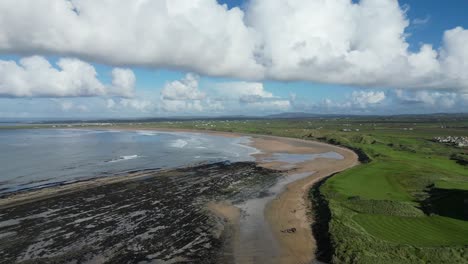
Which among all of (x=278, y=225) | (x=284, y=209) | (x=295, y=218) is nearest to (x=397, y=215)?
(x=295, y=218)

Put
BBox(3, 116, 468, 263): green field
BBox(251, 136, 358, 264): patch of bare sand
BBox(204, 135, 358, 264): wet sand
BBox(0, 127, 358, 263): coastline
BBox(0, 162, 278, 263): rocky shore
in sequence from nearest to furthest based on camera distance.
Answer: BBox(3, 116, 468, 263): green field, BBox(0, 162, 278, 263): rocky shore, BBox(204, 135, 358, 264): wet sand, BBox(251, 136, 358, 264): patch of bare sand, BBox(0, 127, 358, 263): coastline

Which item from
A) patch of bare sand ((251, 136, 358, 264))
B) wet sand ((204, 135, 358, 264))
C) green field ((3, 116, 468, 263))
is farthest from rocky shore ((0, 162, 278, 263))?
green field ((3, 116, 468, 263))

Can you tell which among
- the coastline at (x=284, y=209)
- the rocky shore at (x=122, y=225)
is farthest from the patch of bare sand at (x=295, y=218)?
the rocky shore at (x=122, y=225)

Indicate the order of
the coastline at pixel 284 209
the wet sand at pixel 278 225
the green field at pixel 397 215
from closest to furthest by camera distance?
the green field at pixel 397 215, the wet sand at pixel 278 225, the coastline at pixel 284 209

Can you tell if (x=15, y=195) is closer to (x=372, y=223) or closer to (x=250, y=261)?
(x=250, y=261)

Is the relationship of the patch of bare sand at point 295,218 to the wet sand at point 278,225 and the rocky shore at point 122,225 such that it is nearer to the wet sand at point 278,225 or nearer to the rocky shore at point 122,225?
the wet sand at point 278,225

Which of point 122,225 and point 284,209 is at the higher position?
point 122,225

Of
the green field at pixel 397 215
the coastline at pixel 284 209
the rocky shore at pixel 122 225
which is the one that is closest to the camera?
the green field at pixel 397 215

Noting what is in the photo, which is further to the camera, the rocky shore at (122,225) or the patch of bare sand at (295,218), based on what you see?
the patch of bare sand at (295,218)

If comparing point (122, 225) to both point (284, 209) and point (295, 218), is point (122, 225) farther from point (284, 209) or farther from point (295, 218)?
point (284, 209)

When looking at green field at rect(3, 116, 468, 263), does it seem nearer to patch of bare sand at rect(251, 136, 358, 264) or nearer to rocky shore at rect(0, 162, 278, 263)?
patch of bare sand at rect(251, 136, 358, 264)

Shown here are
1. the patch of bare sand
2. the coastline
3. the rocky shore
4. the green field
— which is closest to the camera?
the green field
